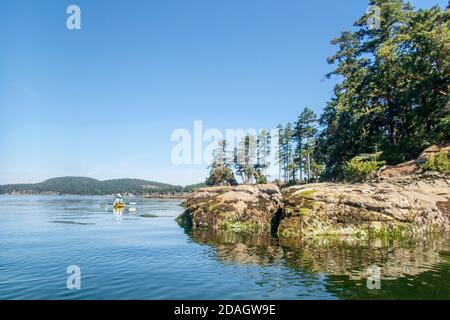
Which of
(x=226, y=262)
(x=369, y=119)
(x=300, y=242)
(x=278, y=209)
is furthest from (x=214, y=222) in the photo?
(x=369, y=119)

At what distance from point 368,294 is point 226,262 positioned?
6004 millimetres

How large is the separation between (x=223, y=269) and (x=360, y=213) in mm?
12530

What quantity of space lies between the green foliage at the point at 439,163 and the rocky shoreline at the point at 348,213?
0.53 metres

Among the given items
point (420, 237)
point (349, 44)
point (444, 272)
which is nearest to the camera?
point (444, 272)

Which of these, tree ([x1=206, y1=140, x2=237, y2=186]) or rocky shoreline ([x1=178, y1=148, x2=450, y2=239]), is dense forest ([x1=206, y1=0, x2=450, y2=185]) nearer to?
rocky shoreline ([x1=178, y1=148, x2=450, y2=239])

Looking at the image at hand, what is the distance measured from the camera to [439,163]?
27.3m

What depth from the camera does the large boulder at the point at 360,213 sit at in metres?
21.1

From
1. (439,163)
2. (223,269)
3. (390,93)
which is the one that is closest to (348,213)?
(439,163)

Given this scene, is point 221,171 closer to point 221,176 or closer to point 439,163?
point 221,176

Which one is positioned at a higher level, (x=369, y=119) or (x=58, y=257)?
(x=369, y=119)

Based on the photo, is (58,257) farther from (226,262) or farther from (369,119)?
(369,119)

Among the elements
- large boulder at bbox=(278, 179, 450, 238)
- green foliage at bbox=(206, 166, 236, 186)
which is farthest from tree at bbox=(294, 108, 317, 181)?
large boulder at bbox=(278, 179, 450, 238)

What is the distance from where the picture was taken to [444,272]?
1167 centimetres

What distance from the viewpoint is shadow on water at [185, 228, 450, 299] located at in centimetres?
988
